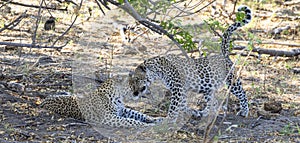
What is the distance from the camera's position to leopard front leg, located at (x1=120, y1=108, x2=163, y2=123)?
7.23 meters

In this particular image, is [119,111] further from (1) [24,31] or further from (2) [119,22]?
(1) [24,31]

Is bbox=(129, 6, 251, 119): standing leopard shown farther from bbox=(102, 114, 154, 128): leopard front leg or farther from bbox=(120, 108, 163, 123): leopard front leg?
bbox=(102, 114, 154, 128): leopard front leg

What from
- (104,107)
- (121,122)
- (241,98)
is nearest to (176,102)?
(121,122)

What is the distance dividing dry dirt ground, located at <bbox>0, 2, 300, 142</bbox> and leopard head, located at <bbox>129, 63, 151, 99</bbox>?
14 centimetres

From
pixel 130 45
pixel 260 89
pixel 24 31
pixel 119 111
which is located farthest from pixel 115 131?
pixel 24 31

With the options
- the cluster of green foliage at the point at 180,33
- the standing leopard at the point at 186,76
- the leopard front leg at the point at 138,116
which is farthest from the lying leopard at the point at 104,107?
the cluster of green foliage at the point at 180,33

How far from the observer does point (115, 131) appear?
696 cm

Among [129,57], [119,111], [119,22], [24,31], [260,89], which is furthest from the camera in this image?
[24,31]

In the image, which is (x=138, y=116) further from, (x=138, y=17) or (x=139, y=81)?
(x=138, y=17)

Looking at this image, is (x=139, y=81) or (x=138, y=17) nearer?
(x=138, y=17)

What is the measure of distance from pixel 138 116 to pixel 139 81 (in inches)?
14.8

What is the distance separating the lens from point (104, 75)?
25.3ft

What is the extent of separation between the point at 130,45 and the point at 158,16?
0.39m

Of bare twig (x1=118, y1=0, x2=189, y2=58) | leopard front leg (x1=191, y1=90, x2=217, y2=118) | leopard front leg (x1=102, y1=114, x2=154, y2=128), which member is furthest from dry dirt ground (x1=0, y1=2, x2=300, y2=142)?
bare twig (x1=118, y1=0, x2=189, y2=58)
